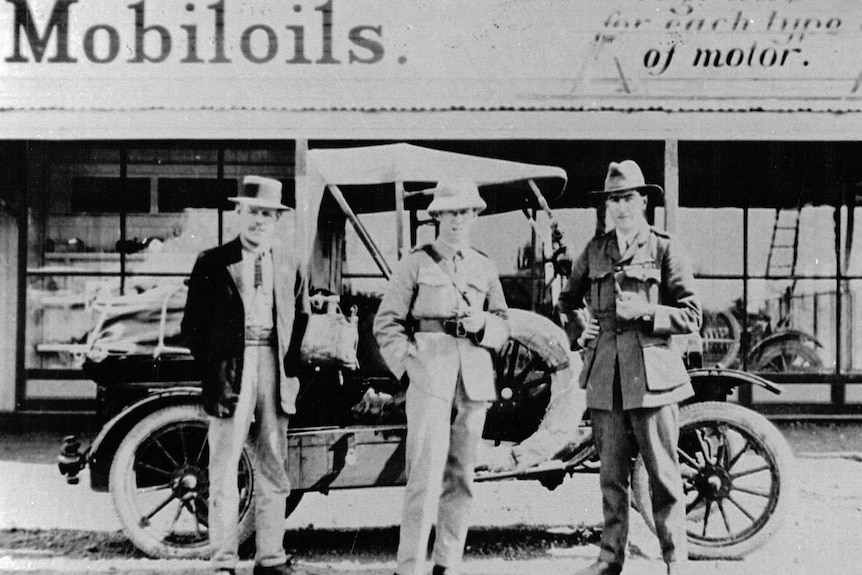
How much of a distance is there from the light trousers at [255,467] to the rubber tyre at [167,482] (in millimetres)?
116

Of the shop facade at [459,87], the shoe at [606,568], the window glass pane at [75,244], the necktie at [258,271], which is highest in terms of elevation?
the shop facade at [459,87]

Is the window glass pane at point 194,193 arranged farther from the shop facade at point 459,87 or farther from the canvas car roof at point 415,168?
the canvas car roof at point 415,168

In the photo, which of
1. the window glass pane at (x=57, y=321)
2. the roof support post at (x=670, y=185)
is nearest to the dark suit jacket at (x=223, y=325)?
the roof support post at (x=670, y=185)

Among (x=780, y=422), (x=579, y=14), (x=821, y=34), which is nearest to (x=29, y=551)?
(x=579, y=14)

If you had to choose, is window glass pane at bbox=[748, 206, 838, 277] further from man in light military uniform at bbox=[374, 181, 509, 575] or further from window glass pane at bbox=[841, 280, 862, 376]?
man in light military uniform at bbox=[374, 181, 509, 575]

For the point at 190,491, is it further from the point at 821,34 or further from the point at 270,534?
the point at 821,34

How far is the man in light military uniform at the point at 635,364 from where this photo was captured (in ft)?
12.4

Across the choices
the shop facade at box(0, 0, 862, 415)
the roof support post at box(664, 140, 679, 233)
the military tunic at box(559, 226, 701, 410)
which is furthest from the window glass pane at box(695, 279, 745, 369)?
the military tunic at box(559, 226, 701, 410)

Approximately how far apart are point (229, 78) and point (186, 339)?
1741mm

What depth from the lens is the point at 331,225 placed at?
522 cm

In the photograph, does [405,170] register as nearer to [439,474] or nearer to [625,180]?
[625,180]

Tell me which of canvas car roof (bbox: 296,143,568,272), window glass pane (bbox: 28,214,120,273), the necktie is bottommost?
the necktie

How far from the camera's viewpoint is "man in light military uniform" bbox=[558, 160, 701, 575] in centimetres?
379

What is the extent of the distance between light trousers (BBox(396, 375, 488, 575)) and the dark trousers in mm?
627
